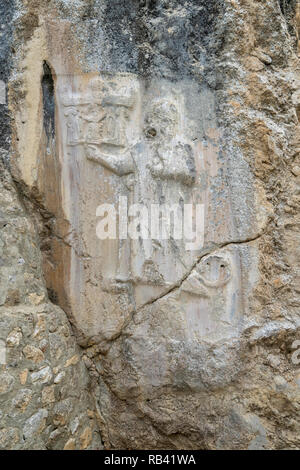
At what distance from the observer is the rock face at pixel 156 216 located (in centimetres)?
260

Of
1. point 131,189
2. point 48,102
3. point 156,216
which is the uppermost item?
A: point 48,102

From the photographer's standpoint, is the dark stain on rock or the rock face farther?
the dark stain on rock

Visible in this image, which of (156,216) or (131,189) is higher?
(131,189)

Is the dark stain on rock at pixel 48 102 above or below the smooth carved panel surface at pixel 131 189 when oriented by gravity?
above

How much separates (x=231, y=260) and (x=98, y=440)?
1278 mm

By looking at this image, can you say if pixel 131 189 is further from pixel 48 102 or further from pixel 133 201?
pixel 48 102

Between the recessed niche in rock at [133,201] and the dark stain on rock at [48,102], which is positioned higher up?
the dark stain on rock at [48,102]

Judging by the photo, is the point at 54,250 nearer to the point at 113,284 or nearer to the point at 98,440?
the point at 113,284

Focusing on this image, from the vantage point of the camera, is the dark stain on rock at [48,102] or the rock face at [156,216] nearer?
the rock face at [156,216]

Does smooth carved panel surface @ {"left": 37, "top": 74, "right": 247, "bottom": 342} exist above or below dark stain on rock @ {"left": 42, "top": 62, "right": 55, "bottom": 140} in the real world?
below

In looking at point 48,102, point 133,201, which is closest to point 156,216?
point 133,201

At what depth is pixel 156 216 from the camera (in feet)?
8.82

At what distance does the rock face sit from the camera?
2.60 m

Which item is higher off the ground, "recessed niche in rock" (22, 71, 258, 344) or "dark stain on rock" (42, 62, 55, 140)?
"dark stain on rock" (42, 62, 55, 140)
